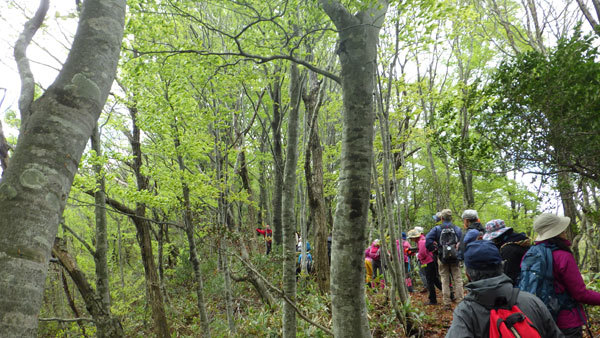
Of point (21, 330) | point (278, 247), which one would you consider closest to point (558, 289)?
point (21, 330)

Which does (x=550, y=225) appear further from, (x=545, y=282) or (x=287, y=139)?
(x=287, y=139)

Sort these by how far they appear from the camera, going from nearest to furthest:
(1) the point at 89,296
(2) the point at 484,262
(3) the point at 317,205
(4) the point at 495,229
→ 1. (2) the point at 484,262
2. (4) the point at 495,229
3. (1) the point at 89,296
4. (3) the point at 317,205

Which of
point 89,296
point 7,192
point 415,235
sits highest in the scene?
point 415,235

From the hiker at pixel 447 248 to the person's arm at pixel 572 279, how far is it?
3.28 metres

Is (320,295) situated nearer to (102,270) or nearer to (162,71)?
(102,270)

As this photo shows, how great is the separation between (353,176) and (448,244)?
14.1ft

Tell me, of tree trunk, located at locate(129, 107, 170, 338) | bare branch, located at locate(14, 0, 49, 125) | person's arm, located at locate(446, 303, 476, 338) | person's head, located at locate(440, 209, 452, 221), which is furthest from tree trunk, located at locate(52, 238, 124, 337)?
person's head, located at locate(440, 209, 452, 221)

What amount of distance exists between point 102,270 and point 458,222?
14140mm

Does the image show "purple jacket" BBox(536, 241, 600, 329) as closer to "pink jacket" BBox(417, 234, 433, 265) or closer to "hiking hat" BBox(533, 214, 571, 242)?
"hiking hat" BBox(533, 214, 571, 242)

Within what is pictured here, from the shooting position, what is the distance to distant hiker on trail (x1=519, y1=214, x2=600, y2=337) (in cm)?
259

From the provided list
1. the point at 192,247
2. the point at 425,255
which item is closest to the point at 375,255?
the point at 425,255

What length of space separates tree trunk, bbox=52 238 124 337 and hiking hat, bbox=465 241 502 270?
19.7ft

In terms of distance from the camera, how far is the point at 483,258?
2.06 m

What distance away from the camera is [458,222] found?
14414 millimetres
